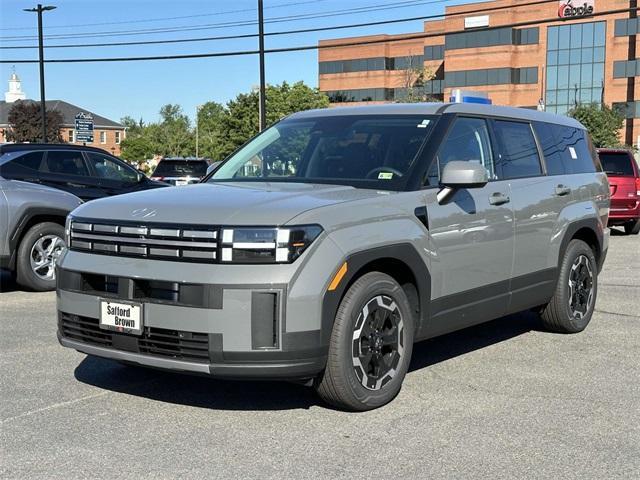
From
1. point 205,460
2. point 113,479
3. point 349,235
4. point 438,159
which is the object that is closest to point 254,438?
point 205,460

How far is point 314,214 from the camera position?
4.23 metres

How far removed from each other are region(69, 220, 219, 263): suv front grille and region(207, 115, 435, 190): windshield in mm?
1331

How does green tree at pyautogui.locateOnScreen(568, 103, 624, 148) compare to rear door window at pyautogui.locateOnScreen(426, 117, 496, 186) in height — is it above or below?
above

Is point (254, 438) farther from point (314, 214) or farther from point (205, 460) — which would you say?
point (314, 214)

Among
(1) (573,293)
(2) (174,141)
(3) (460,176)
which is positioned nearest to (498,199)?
(3) (460,176)

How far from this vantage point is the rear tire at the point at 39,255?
29.3ft

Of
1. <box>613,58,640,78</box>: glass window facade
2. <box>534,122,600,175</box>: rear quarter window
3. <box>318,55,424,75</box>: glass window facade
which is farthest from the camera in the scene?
<box>318,55,424,75</box>: glass window facade

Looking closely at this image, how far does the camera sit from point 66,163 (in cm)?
1050

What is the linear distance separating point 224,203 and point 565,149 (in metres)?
3.72

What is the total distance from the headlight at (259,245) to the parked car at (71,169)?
6.49 m

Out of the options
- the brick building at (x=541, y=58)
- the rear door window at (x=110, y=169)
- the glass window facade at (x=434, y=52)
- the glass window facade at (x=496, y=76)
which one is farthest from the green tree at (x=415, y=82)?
the rear door window at (x=110, y=169)

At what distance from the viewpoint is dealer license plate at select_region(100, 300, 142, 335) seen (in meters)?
4.26

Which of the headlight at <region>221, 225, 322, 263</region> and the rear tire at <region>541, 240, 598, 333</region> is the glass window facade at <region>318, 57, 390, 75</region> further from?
the headlight at <region>221, 225, 322, 263</region>

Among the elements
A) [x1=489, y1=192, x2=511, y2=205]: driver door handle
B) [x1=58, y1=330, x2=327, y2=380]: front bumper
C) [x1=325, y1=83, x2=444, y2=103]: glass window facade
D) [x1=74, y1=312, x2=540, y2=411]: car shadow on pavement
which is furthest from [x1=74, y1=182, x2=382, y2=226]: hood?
[x1=325, y1=83, x2=444, y2=103]: glass window facade
